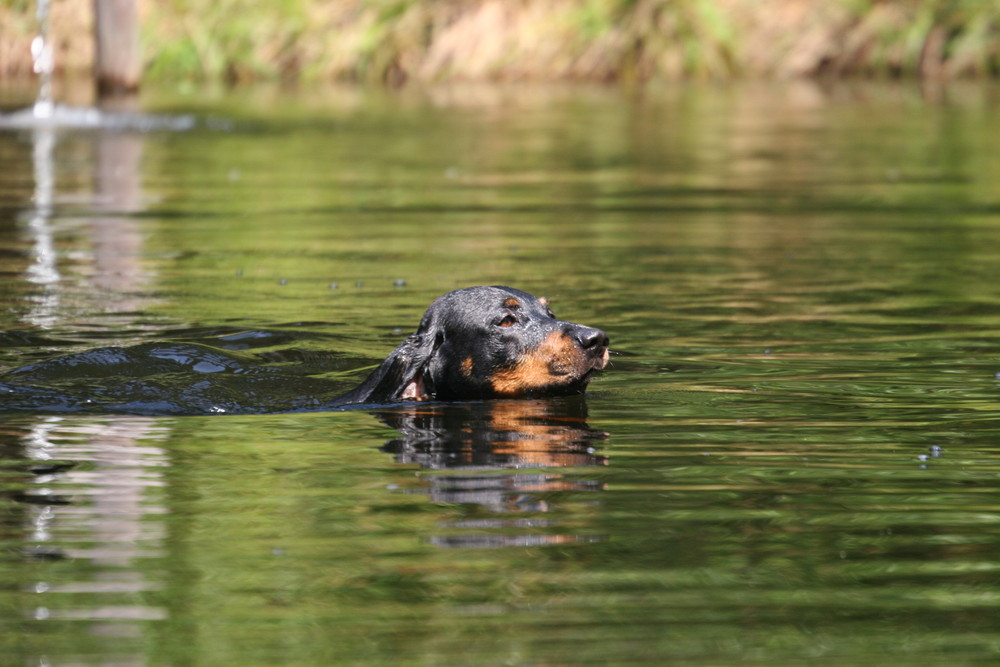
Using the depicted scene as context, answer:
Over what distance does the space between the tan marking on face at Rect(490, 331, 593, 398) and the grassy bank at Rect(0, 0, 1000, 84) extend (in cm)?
2659

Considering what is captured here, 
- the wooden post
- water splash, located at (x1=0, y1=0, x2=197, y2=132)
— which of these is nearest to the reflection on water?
water splash, located at (x1=0, y1=0, x2=197, y2=132)

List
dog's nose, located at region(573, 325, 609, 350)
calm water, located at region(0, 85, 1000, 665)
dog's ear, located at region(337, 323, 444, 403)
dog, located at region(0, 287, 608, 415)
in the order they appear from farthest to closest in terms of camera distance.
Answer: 1. dog's ear, located at region(337, 323, 444, 403)
2. dog, located at region(0, 287, 608, 415)
3. dog's nose, located at region(573, 325, 609, 350)
4. calm water, located at region(0, 85, 1000, 665)

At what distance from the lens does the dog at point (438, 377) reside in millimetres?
7656

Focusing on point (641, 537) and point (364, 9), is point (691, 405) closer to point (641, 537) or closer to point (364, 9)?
point (641, 537)

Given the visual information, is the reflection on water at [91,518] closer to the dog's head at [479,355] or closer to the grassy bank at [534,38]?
the dog's head at [479,355]

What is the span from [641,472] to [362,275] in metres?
5.86

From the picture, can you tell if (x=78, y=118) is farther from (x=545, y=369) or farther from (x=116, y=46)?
(x=545, y=369)

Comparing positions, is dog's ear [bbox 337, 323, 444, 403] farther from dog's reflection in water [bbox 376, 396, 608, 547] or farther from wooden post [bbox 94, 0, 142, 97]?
wooden post [bbox 94, 0, 142, 97]

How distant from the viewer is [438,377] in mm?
8000

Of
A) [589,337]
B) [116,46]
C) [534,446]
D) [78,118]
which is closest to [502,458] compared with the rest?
[534,446]

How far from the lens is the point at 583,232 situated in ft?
45.9

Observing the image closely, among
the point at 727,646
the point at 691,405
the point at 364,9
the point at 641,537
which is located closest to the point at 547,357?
the point at 691,405

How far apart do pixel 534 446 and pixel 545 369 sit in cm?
94

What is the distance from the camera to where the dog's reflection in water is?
17.6 ft
